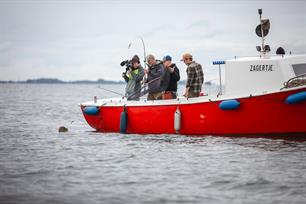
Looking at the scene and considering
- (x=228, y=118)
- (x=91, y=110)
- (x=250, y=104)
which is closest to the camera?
(x=250, y=104)

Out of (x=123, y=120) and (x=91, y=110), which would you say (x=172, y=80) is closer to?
(x=123, y=120)

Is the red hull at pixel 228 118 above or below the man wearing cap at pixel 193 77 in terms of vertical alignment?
below

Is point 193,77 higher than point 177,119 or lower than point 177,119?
higher

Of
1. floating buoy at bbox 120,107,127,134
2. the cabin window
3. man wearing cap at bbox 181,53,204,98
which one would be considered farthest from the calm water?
the cabin window

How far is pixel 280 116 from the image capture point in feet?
45.3

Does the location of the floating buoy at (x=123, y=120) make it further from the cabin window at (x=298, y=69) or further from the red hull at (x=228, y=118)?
the cabin window at (x=298, y=69)

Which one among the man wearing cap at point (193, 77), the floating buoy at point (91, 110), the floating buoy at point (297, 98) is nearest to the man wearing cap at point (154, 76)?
the man wearing cap at point (193, 77)

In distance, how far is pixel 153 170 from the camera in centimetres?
1140

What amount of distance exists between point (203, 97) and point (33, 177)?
17.1 feet

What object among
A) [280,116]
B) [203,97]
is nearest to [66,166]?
[203,97]

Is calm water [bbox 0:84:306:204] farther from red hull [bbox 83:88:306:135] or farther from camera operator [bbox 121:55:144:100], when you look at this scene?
camera operator [bbox 121:55:144:100]

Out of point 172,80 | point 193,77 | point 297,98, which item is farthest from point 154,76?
point 297,98

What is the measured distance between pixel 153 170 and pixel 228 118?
11.8 ft

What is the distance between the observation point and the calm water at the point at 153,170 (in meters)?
9.27
